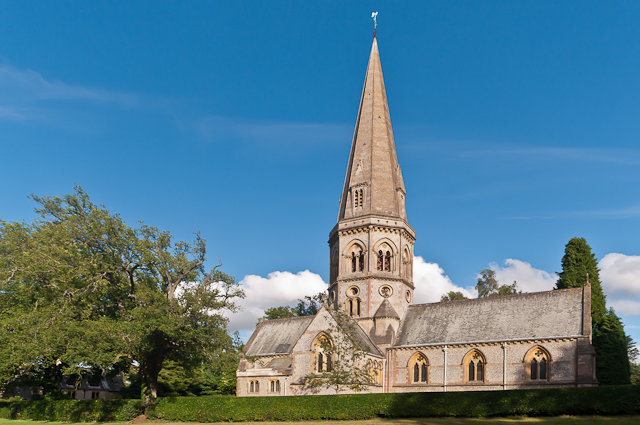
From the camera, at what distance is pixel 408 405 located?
2953 cm

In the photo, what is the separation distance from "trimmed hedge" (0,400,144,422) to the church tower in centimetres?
2033

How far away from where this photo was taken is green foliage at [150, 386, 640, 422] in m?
25.4

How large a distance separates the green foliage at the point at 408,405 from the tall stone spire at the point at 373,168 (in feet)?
71.7

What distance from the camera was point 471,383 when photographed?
40.5m

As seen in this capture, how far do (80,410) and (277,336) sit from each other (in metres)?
19.5

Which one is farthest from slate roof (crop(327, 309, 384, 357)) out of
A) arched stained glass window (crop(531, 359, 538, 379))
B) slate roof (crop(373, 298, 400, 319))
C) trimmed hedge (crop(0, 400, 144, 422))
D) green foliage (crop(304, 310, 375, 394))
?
trimmed hedge (crop(0, 400, 144, 422))

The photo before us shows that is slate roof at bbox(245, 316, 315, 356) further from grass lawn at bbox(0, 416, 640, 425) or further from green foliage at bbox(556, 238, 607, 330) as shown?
green foliage at bbox(556, 238, 607, 330)

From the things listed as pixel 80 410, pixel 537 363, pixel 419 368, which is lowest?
pixel 80 410

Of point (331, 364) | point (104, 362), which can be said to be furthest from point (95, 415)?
point (331, 364)

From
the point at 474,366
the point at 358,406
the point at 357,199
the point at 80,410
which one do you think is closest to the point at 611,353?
the point at 474,366

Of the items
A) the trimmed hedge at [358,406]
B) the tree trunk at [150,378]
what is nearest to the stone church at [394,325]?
the trimmed hedge at [358,406]

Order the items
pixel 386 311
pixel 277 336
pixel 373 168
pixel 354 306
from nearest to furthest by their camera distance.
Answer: pixel 386 311
pixel 354 306
pixel 277 336
pixel 373 168

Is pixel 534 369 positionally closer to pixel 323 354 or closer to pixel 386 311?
pixel 386 311

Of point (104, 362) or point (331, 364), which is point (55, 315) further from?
point (331, 364)
